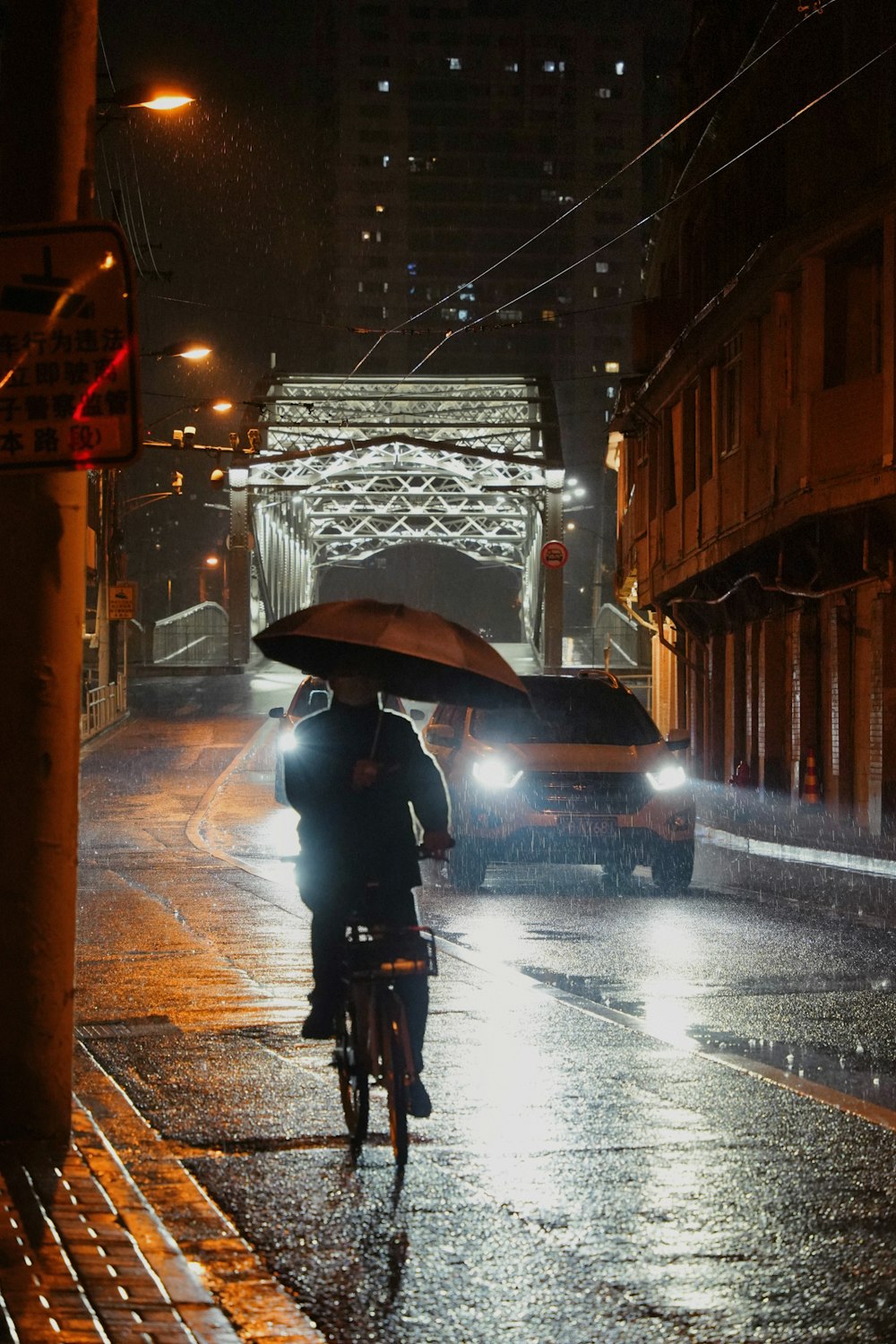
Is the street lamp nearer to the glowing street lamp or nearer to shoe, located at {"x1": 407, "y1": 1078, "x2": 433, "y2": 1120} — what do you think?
the glowing street lamp

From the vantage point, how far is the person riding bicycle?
632 centimetres

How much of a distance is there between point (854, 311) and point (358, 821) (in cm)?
2146

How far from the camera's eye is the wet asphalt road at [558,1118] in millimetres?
4699

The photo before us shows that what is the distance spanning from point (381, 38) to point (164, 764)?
535 feet

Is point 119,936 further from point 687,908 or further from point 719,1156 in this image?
point 719,1156

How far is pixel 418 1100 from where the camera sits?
6016 millimetres

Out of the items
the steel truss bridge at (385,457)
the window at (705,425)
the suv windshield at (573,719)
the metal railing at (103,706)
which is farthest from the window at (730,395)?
the steel truss bridge at (385,457)

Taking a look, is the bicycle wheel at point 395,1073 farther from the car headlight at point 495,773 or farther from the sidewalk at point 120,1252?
the car headlight at point 495,773

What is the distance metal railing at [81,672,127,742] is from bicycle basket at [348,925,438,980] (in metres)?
37.0

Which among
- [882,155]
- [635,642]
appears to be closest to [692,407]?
[882,155]

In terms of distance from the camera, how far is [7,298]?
236 inches

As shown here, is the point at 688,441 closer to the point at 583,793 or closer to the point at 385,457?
the point at 583,793

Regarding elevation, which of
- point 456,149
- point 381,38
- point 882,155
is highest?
point 381,38

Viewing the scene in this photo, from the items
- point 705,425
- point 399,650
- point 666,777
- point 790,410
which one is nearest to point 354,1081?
point 399,650
